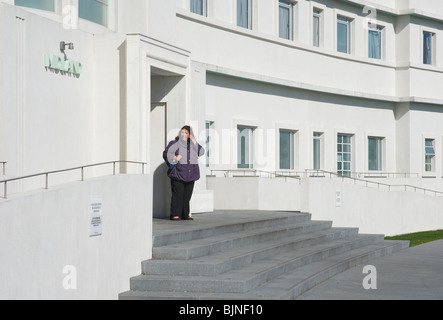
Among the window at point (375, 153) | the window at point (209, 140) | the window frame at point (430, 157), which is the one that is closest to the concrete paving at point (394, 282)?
the window at point (209, 140)

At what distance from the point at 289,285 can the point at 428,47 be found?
2416 centimetres

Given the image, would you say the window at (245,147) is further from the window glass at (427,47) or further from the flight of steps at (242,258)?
the window glass at (427,47)

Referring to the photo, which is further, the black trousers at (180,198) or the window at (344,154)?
the window at (344,154)

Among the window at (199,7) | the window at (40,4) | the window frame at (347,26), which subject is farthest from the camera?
the window frame at (347,26)

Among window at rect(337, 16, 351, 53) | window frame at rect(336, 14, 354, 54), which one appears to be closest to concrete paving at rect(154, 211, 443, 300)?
window at rect(337, 16, 351, 53)

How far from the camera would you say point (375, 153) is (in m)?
33.2

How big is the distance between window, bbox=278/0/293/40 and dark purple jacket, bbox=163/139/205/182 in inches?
440

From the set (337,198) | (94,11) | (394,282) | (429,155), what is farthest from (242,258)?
(429,155)

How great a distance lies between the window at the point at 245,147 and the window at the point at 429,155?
A: 11.4 meters

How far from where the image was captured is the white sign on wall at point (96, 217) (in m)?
11.7

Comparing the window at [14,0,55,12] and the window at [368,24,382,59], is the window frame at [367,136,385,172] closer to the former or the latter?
the window at [368,24,382,59]

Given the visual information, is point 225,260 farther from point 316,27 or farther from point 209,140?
point 316,27

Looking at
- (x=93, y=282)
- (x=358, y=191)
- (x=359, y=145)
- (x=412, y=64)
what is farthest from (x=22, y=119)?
(x=412, y=64)
